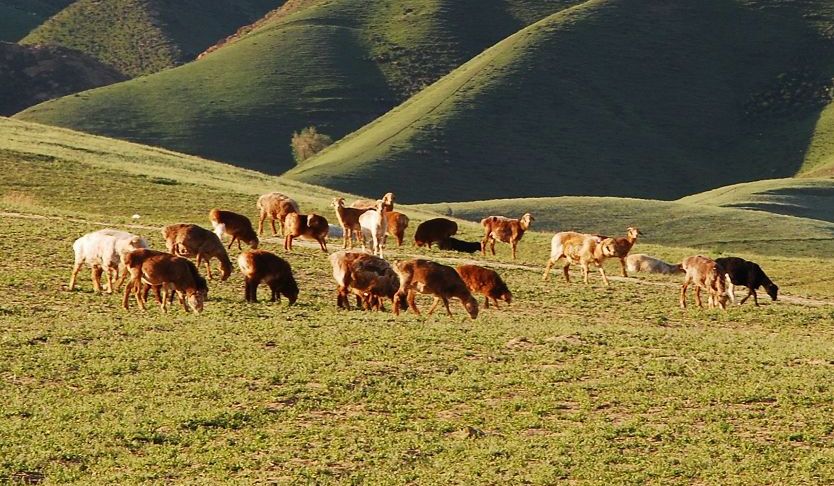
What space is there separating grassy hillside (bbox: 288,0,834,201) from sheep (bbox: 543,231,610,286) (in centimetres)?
7793

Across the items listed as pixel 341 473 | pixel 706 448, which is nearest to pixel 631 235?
pixel 706 448

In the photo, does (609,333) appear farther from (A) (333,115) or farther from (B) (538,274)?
(A) (333,115)

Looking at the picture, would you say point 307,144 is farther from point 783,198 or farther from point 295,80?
point 783,198

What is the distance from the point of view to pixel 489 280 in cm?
2408

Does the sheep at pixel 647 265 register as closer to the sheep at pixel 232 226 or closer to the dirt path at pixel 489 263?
the dirt path at pixel 489 263

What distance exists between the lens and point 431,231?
35.9 metres

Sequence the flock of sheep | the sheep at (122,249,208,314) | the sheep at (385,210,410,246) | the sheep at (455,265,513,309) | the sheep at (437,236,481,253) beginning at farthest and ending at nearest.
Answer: the sheep at (437,236,481,253)
the sheep at (385,210,410,246)
the sheep at (455,265,513,309)
the flock of sheep
the sheep at (122,249,208,314)

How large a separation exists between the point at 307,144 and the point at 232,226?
4142 inches

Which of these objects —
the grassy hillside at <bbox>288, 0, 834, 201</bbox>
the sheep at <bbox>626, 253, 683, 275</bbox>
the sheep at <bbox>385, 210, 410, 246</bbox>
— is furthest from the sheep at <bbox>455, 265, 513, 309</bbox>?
the grassy hillside at <bbox>288, 0, 834, 201</bbox>

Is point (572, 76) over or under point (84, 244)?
over

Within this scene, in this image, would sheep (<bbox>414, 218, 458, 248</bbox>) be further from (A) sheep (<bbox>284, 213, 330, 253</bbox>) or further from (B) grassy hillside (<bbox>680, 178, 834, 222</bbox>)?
(B) grassy hillside (<bbox>680, 178, 834, 222</bbox>)

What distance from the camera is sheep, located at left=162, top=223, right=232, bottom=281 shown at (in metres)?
25.1

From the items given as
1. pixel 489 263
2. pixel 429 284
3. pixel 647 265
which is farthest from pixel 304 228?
pixel 647 265

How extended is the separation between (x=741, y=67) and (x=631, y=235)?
129 meters
